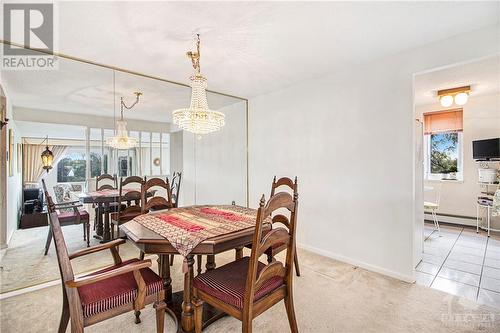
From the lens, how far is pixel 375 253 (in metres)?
2.75

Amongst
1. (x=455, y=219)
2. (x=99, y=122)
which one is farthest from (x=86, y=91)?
(x=455, y=219)

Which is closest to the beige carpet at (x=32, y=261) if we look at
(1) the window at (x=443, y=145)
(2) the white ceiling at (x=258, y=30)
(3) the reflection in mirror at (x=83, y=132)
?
(3) the reflection in mirror at (x=83, y=132)

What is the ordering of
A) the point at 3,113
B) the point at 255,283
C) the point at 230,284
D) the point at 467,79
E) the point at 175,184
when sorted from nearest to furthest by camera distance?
the point at 255,283 < the point at 230,284 < the point at 3,113 < the point at 467,79 < the point at 175,184

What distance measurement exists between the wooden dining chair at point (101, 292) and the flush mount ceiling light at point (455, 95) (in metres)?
4.80

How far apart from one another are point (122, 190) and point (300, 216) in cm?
Result: 253

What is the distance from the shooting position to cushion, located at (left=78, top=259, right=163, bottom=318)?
1338mm

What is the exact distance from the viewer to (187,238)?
1.57 m

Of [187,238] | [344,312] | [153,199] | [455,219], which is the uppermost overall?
[153,199]

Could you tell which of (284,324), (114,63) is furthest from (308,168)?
(114,63)

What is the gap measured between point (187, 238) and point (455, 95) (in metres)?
4.59

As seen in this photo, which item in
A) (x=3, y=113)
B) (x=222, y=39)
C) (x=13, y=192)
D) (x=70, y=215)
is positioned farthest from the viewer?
(x=70, y=215)

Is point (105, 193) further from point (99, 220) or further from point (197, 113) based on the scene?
point (197, 113)

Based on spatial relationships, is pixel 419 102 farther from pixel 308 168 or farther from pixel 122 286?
pixel 122 286

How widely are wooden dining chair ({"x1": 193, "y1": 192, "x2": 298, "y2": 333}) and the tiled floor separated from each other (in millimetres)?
1875
